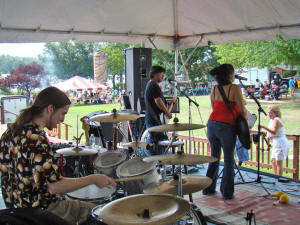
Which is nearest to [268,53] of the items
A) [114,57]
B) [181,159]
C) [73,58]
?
[181,159]

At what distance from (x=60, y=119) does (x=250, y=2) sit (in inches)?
149

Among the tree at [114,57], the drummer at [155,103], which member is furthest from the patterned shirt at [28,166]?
the tree at [114,57]

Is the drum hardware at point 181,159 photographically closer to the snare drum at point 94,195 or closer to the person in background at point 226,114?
the snare drum at point 94,195

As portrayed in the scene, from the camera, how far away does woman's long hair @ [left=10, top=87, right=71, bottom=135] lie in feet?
6.86

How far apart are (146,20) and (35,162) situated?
15.0ft

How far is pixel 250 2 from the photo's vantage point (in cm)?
489

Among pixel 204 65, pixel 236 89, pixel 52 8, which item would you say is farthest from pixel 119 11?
pixel 204 65

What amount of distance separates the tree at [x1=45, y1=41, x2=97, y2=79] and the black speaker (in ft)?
96.2

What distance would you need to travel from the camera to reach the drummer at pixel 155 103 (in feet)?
17.4

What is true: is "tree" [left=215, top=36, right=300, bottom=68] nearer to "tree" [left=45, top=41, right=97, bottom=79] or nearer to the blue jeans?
the blue jeans

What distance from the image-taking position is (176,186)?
268 centimetres

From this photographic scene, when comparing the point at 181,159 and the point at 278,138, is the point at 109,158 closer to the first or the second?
the point at 181,159

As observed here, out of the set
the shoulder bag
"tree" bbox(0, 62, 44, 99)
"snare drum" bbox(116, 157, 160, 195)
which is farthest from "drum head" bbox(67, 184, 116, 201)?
"tree" bbox(0, 62, 44, 99)

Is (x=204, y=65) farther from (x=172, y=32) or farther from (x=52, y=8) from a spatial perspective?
(x=52, y=8)
